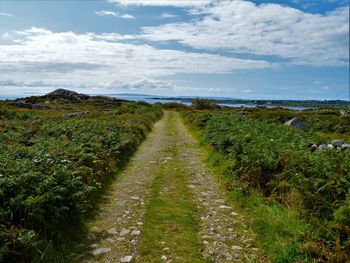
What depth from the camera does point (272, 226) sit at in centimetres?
766

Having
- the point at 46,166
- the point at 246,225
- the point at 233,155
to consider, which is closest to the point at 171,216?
the point at 246,225

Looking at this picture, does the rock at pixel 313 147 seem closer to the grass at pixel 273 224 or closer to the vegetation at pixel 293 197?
the vegetation at pixel 293 197

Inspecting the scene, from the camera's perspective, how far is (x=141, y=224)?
831cm

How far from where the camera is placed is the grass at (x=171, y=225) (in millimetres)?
6785

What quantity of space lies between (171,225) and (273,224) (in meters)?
2.36

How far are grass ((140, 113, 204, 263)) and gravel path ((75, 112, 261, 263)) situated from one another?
0.16 metres

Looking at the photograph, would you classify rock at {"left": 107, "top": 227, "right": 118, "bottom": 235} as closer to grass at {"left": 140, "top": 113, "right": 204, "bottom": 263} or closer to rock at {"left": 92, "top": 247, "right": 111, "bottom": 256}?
grass at {"left": 140, "top": 113, "right": 204, "bottom": 263}

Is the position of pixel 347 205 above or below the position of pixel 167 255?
above

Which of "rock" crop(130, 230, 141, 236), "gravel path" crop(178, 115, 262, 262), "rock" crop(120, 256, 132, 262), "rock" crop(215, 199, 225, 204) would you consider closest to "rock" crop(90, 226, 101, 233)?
"rock" crop(130, 230, 141, 236)

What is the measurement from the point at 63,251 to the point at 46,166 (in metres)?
2.80

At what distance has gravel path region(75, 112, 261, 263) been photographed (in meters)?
6.82

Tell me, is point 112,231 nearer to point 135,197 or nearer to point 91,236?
point 91,236

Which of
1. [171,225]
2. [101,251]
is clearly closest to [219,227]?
[171,225]

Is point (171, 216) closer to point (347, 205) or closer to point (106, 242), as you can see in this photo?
point (106, 242)
